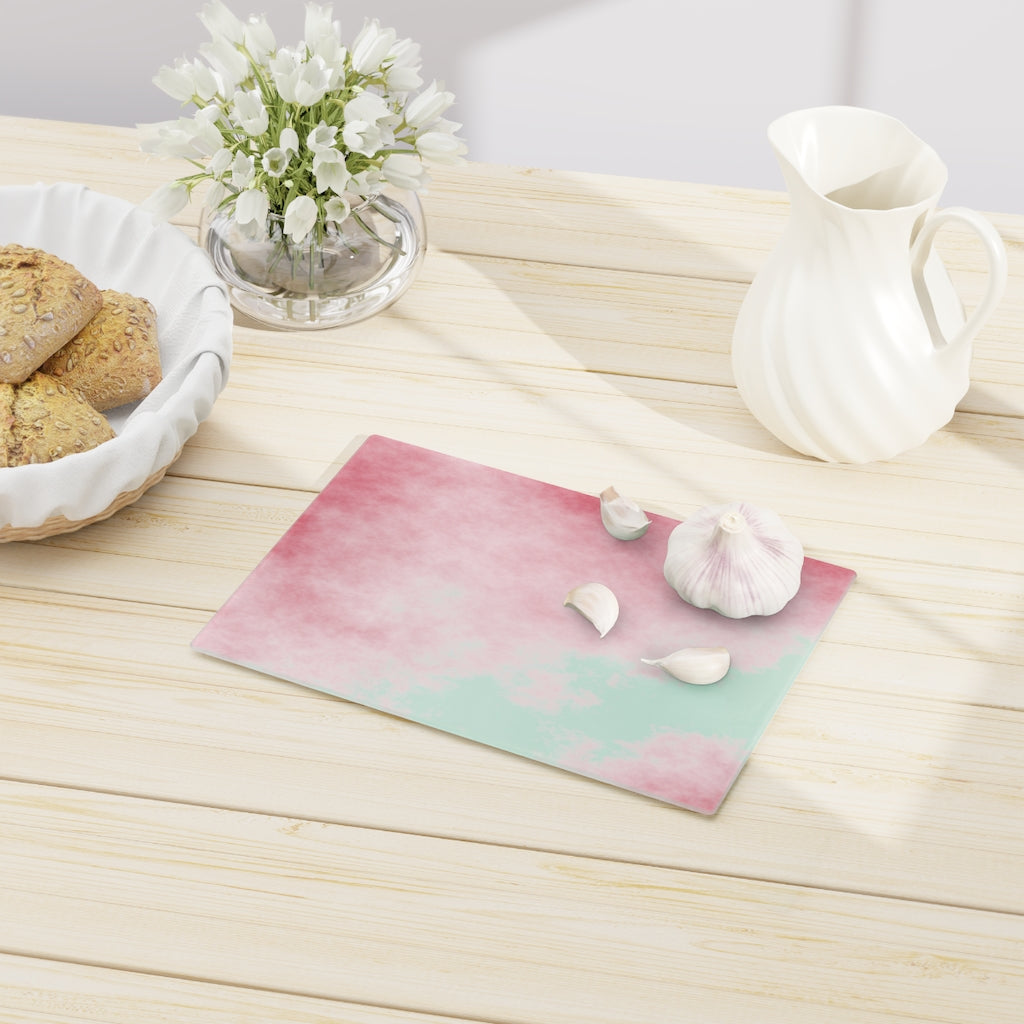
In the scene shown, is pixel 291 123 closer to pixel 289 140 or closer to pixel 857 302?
pixel 289 140

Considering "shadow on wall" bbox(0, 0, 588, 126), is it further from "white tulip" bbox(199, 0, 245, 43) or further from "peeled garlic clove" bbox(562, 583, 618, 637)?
"peeled garlic clove" bbox(562, 583, 618, 637)

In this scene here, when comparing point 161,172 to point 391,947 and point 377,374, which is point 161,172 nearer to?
point 377,374

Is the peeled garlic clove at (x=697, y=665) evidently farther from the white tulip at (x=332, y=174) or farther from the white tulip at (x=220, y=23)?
the white tulip at (x=220, y=23)

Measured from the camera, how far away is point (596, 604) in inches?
30.0

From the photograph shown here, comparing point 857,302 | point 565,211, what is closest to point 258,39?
point 565,211

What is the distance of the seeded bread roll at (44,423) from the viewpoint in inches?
30.2

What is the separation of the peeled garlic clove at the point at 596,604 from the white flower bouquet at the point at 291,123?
0.34 metres

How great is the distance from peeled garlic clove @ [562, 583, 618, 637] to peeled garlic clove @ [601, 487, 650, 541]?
0.19ft

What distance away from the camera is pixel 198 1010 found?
23.4 inches

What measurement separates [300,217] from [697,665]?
1.41ft

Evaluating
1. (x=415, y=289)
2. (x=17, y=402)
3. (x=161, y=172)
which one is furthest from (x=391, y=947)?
(x=161, y=172)

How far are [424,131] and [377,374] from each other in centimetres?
19

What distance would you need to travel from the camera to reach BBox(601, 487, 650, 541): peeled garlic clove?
0.82 metres

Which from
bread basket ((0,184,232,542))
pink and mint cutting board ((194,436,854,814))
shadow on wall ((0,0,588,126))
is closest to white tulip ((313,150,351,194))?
bread basket ((0,184,232,542))
